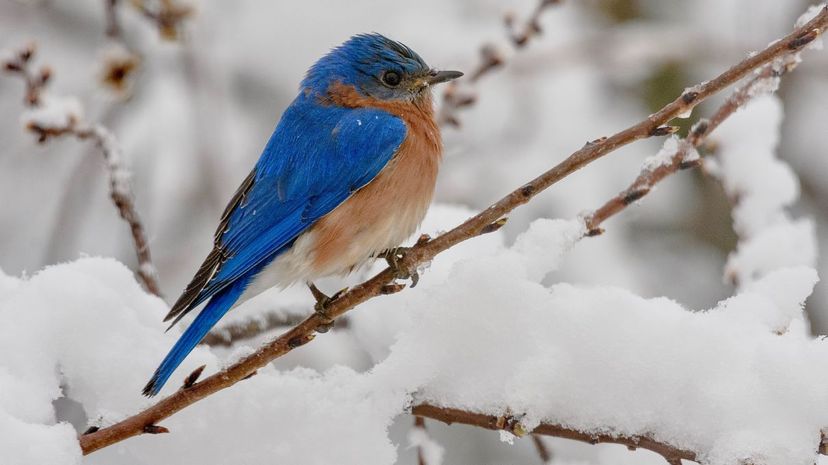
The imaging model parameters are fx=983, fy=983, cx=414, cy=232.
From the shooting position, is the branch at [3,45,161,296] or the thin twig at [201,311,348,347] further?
the thin twig at [201,311,348,347]

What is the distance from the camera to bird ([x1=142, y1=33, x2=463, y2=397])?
10.7 ft

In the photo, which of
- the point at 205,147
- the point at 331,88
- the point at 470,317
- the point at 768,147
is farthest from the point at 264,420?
the point at 205,147

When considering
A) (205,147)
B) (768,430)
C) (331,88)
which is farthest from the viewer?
(205,147)

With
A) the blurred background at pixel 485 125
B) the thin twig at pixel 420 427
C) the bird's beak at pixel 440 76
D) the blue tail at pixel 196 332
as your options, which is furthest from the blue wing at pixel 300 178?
the blurred background at pixel 485 125

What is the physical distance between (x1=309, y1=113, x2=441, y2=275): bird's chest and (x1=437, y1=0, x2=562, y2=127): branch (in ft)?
1.52

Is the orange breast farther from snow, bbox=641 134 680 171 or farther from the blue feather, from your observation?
snow, bbox=641 134 680 171

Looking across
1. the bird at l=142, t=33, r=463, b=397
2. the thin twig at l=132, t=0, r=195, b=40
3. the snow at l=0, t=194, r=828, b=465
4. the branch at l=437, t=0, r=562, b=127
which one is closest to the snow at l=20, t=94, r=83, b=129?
the thin twig at l=132, t=0, r=195, b=40

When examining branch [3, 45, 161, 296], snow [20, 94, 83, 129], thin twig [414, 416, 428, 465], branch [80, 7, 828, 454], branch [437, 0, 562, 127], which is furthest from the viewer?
branch [437, 0, 562, 127]

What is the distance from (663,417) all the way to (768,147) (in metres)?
1.60

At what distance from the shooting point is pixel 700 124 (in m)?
2.75

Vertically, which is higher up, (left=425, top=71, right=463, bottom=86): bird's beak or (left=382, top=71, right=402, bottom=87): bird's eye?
(left=382, top=71, right=402, bottom=87): bird's eye

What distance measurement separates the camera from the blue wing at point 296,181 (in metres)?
3.25

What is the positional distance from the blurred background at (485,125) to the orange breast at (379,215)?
185cm

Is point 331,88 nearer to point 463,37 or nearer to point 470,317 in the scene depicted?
point 470,317
